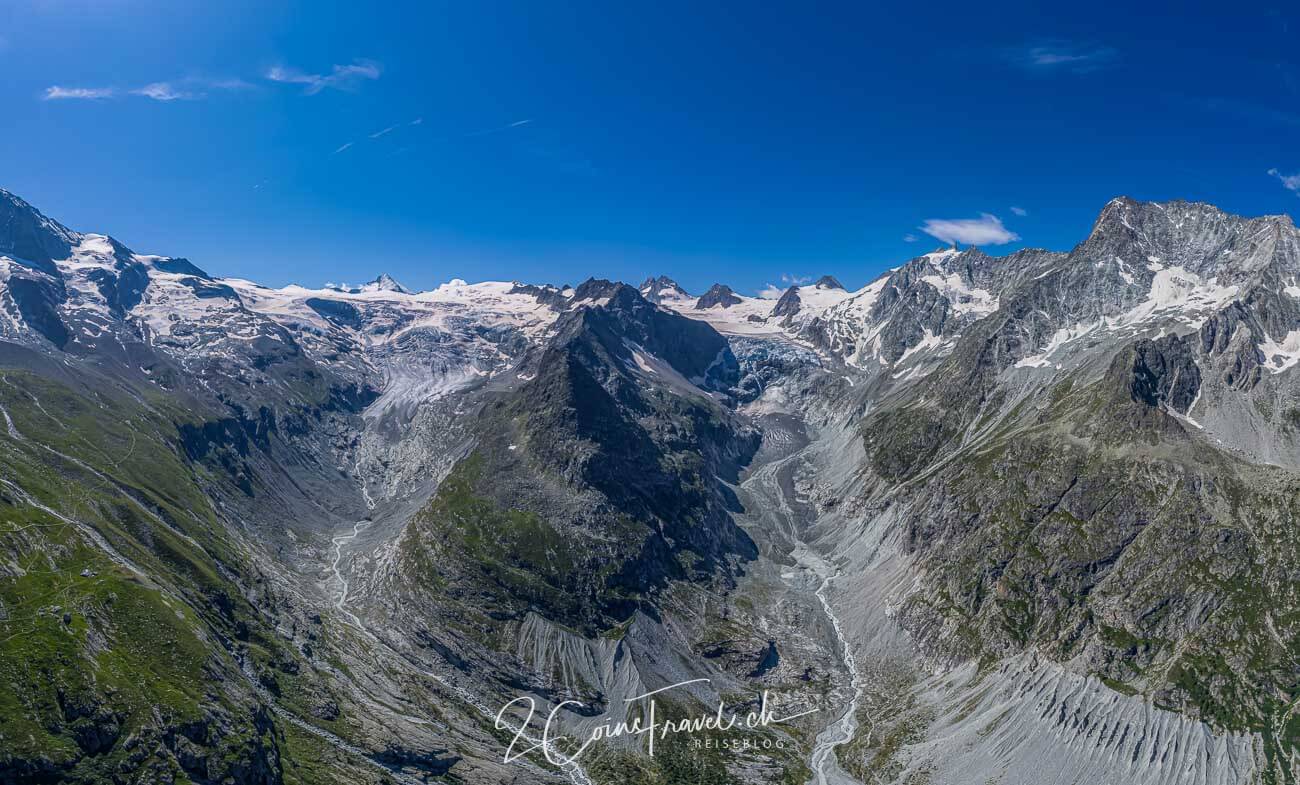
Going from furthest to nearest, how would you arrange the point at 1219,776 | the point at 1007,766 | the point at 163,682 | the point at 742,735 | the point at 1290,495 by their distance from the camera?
the point at 1290,495, the point at 742,735, the point at 1007,766, the point at 1219,776, the point at 163,682

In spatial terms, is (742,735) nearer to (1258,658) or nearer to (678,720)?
(678,720)

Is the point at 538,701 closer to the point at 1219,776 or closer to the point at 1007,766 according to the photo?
the point at 1007,766

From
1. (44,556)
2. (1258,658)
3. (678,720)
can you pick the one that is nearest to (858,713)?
(678,720)

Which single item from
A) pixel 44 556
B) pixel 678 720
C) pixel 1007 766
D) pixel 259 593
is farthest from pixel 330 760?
pixel 1007 766

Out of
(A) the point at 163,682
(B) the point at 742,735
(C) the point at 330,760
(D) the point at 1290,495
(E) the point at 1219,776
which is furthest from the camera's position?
(D) the point at 1290,495

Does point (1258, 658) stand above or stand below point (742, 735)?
above

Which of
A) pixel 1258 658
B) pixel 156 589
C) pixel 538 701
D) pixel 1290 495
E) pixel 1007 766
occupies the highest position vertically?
pixel 1290 495

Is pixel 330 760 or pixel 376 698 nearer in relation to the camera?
pixel 330 760
